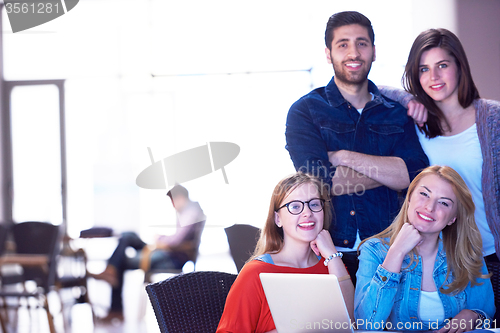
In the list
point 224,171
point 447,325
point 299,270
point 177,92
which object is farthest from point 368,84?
point 177,92

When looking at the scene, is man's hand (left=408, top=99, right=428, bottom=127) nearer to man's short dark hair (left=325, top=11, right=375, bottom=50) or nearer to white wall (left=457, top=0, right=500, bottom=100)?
man's short dark hair (left=325, top=11, right=375, bottom=50)

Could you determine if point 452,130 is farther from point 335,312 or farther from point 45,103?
point 45,103

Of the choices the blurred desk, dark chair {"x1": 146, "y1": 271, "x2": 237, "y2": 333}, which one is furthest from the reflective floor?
dark chair {"x1": 146, "y1": 271, "x2": 237, "y2": 333}

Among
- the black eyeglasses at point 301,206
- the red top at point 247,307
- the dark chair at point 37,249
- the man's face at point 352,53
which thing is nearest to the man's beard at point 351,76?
the man's face at point 352,53

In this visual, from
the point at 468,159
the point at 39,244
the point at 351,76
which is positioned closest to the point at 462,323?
the point at 468,159

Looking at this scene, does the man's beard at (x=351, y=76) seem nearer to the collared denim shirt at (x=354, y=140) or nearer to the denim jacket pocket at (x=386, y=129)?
the collared denim shirt at (x=354, y=140)

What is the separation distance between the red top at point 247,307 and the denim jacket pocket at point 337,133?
912mm

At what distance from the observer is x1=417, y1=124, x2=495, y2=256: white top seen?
216cm

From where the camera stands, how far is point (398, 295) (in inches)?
64.2

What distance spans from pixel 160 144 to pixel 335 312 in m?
4.80

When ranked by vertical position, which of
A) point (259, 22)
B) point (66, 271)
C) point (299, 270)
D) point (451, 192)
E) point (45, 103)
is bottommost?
point (66, 271)

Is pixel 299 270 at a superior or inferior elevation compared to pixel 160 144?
inferior

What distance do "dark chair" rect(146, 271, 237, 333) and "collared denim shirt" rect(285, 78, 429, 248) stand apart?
0.75 m

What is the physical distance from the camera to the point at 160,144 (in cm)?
572
